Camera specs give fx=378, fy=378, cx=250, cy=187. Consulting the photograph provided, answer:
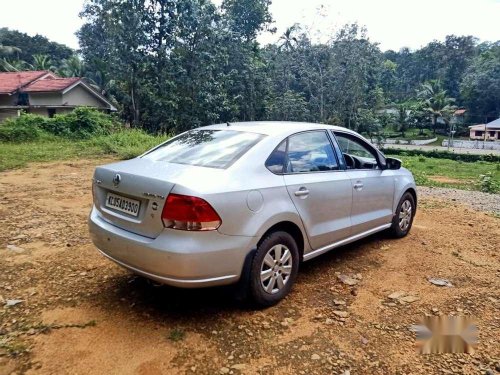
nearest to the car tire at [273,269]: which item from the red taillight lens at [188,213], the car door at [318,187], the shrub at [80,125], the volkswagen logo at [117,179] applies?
the car door at [318,187]

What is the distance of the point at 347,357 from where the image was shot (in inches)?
98.1

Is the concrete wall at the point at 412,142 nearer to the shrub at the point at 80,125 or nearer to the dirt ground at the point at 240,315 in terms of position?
the shrub at the point at 80,125

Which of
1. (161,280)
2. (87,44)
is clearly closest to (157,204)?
(161,280)

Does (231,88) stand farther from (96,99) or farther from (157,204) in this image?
(157,204)

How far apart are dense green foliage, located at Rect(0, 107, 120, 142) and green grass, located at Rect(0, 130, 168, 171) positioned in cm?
46

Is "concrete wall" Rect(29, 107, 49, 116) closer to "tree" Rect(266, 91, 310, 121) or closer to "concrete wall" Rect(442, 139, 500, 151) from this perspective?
"tree" Rect(266, 91, 310, 121)

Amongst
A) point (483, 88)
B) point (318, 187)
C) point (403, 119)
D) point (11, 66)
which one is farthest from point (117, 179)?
point (483, 88)

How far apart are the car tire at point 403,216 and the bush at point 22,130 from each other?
49.3 ft

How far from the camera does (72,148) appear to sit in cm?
1386

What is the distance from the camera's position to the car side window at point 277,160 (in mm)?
3080

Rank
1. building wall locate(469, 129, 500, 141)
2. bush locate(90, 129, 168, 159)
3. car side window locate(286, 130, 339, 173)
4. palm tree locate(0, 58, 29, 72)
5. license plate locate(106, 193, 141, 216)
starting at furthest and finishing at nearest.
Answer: building wall locate(469, 129, 500, 141) → palm tree locate(0, 58, 29, 72) → bush locate(90, 129, 168, 159) → car side window locate(286, 130, 339, 173) → license plate locate(106, 193, 141, 216)

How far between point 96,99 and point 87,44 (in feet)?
63.1

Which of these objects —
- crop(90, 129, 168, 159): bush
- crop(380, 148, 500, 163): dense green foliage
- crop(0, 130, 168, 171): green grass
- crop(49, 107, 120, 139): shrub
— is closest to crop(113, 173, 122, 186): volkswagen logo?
A: crop(0, 130, 168, 171): green grass

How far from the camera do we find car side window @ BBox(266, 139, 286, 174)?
3.08 m
